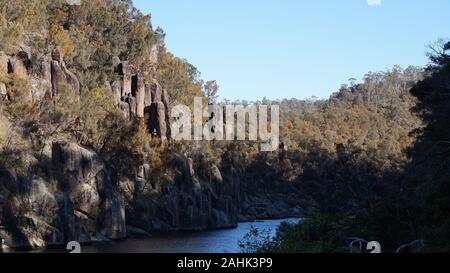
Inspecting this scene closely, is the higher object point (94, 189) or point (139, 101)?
point (139, 101)

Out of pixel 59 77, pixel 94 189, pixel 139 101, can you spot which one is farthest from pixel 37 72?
pixel 139 101

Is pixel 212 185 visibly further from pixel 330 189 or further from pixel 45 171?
pixel 45 171

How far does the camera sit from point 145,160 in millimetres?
66812

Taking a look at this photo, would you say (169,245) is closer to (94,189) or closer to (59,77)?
(94,189)

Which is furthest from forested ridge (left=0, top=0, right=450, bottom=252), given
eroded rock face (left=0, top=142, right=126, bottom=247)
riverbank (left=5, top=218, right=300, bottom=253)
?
riverbank (left=5, top=218, right=300, bottom=253)

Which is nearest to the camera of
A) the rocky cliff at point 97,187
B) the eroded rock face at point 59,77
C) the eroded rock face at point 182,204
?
the rocky cliff at point 97,187

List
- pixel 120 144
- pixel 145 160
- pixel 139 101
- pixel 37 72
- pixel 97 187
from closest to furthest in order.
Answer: pixel 97 187 → pixel 37 72 → pixel 120 144 → pixel 145 160 → pixel 139 101

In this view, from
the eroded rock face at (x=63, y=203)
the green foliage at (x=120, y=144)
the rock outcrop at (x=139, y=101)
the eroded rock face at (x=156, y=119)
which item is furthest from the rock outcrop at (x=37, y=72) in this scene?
the eroded rock face at (x=156, y=119)

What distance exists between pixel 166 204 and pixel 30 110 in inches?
710

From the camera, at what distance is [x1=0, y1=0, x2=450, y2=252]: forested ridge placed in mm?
29594

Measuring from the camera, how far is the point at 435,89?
30.3 metres

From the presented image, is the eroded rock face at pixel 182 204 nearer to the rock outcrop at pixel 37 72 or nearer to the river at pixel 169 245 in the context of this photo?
the river at pixel 169 245

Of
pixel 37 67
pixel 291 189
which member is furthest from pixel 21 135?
pixel 291 189

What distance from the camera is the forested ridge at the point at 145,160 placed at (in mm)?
29594
